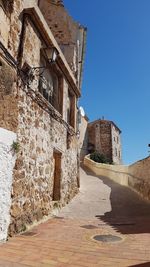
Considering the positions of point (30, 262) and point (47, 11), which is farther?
point (47, 11)

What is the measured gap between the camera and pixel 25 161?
6301mm

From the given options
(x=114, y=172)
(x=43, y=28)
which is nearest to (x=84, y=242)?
(x=43, y=28)

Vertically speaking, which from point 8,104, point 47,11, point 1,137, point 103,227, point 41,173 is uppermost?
point 47,11

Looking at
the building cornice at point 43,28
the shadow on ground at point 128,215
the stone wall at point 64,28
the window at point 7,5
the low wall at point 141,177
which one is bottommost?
the shadow on ground at point 128,215

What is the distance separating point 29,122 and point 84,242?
3.12m

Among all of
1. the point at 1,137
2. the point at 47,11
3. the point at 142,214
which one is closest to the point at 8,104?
the point at 1,137

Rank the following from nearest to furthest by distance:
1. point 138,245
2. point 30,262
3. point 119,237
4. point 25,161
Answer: point 30,262 → point 138,245 → point 119,237 → point 25,161

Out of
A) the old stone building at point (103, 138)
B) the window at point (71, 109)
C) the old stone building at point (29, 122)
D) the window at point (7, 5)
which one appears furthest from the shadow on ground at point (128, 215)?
the old stone building at point (103, 138)

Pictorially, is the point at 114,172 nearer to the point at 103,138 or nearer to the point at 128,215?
the point at 128,215

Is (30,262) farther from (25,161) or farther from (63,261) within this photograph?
(25,161)

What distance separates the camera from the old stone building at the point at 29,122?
5.58m

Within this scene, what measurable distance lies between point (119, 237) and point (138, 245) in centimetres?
80

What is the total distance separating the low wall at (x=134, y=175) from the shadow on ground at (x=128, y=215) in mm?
579

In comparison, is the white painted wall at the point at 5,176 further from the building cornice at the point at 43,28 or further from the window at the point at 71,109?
the window at the point at 71,109
